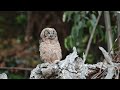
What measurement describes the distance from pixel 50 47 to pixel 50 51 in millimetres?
30

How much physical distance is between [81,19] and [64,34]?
45.6 inches

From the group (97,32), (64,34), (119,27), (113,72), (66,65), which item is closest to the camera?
(113,72)

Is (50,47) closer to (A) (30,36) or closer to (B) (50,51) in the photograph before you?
(B) (50,51)

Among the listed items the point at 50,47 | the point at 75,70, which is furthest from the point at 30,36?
the point at 75,70

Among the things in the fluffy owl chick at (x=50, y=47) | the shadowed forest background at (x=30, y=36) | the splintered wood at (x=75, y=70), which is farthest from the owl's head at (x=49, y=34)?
the shadowed forest background at (x=30, y=36)

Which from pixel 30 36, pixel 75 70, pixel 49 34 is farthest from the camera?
pixel 30 36

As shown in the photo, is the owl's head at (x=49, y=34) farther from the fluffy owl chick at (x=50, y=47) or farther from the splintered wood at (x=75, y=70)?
the splintered wood at (x=75, y=70)

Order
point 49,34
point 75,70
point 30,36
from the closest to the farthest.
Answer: point 75,70, point 49,34, point 30,36

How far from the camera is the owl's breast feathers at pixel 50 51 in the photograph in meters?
2.99

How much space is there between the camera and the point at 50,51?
304cm

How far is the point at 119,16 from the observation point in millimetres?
3025
